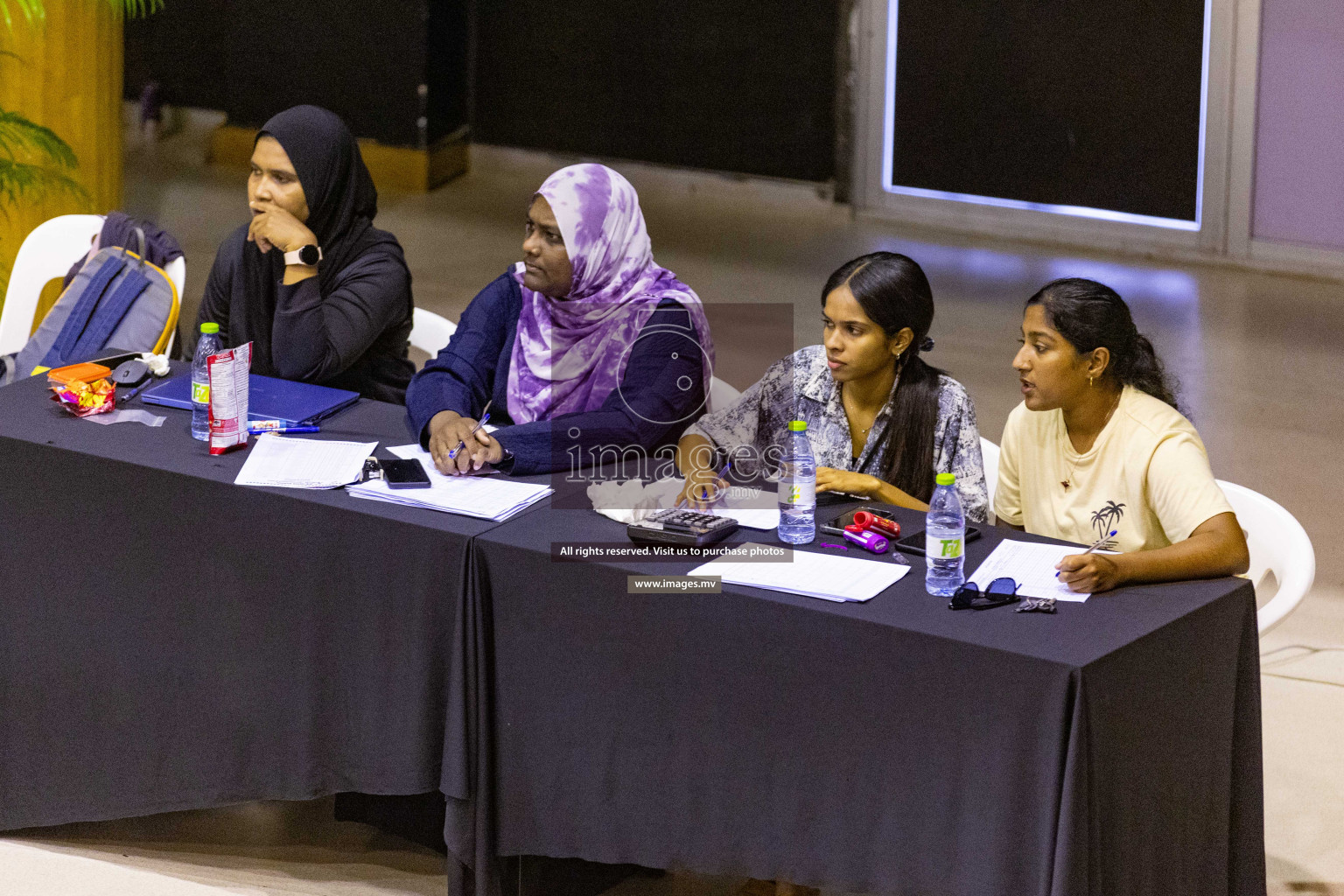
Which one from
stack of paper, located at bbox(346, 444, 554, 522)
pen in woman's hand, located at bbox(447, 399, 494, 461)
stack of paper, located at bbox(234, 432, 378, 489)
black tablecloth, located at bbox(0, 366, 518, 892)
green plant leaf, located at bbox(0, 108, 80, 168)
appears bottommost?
black tablecloth, located at bbox(0, 366, 518, 892)

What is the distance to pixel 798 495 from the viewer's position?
248cm

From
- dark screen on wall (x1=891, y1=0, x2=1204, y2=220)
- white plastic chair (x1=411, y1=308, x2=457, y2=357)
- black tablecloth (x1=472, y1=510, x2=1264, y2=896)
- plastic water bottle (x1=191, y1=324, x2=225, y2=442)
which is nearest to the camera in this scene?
black tablecloth (x1=472, y1=510, x2=1264, y2=896)

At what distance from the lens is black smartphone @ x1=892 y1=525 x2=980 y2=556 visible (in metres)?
2.44

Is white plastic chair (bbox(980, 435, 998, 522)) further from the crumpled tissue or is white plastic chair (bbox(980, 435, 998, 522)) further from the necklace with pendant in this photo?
the crumpled tissue

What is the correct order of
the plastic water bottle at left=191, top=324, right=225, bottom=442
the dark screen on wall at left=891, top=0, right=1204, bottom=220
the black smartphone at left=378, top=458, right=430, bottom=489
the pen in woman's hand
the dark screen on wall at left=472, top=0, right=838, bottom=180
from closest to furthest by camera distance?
1. the black smartphone at left=378, top=458, right=430, bottom=489
2. the pen in woman's hand
3. the plastic water bottle at left=191, top=324, right=225, bottom=442
4. the dark screen on wall at left=891, top=0, right=1204, bottom=220
5. the dark screen on wall at left=472, top=0, right=838, bottom=180

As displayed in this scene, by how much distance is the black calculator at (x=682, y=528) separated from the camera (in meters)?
2.45

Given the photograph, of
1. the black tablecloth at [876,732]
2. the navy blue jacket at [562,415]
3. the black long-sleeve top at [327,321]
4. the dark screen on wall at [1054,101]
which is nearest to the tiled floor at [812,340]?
the dark screen on wall at [1054,101]

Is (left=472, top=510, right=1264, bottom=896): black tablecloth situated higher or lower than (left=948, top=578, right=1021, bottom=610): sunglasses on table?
lower

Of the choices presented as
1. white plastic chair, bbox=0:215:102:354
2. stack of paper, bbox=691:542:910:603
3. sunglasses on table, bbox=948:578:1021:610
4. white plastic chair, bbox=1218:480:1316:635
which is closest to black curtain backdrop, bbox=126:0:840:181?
white plastic chair, bbox=0:215:102:354

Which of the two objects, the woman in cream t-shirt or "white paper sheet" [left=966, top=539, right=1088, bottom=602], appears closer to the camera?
"white paper sheet" [left=966, top=539, right=1088, bottom=602]

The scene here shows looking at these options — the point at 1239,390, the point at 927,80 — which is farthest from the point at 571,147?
the point at 1239,390

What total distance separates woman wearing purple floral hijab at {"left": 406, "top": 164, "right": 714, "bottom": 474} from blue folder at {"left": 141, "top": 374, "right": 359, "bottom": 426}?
17 centimetres

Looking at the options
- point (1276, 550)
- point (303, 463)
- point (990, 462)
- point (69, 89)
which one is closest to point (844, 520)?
point (990, 462)

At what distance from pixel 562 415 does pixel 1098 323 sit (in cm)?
104
